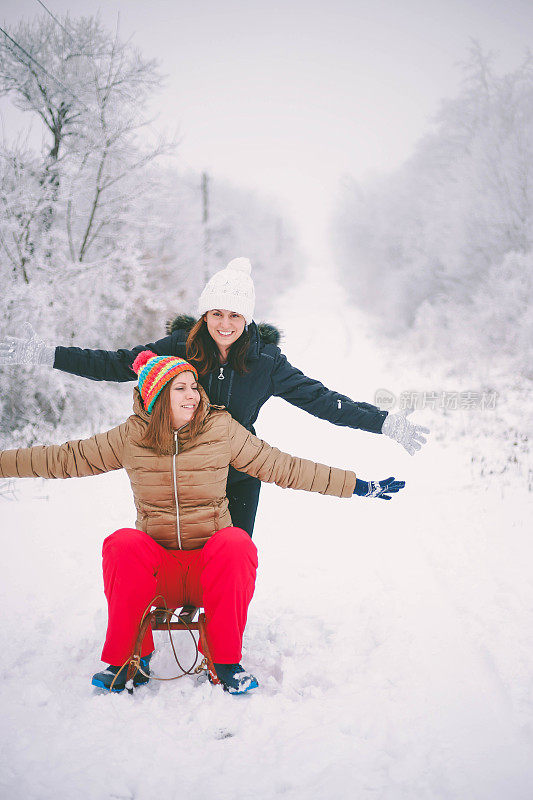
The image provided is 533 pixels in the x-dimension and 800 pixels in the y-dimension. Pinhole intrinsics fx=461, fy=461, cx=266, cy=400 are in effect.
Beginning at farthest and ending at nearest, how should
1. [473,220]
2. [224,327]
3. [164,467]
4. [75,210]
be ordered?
1. [473,220]
2. [75,210]
3. [224,327]
4. [164,467]

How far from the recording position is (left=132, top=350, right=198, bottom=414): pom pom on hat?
221 centimetres

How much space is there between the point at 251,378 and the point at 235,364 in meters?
0.12

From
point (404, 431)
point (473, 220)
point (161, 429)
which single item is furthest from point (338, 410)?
point (473, 220)

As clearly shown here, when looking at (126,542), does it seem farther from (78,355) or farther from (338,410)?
(338,410)

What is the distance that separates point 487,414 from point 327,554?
573cm

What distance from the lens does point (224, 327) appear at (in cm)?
250

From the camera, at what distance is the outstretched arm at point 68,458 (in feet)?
7.27

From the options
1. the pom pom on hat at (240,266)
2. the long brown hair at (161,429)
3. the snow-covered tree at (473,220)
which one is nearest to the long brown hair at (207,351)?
the long brown hair at (161,429)

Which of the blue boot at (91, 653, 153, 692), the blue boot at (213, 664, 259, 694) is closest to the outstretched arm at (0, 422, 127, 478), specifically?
the blue boot at (91, 653, 153, 692)

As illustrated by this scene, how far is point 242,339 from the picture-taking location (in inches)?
100

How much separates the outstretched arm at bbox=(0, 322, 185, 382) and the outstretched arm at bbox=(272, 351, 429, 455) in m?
0.59

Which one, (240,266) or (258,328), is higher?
(240,266)

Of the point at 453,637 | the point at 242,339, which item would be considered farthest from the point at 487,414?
the point at 242,339

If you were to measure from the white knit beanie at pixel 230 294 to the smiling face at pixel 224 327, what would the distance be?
0.03 m
